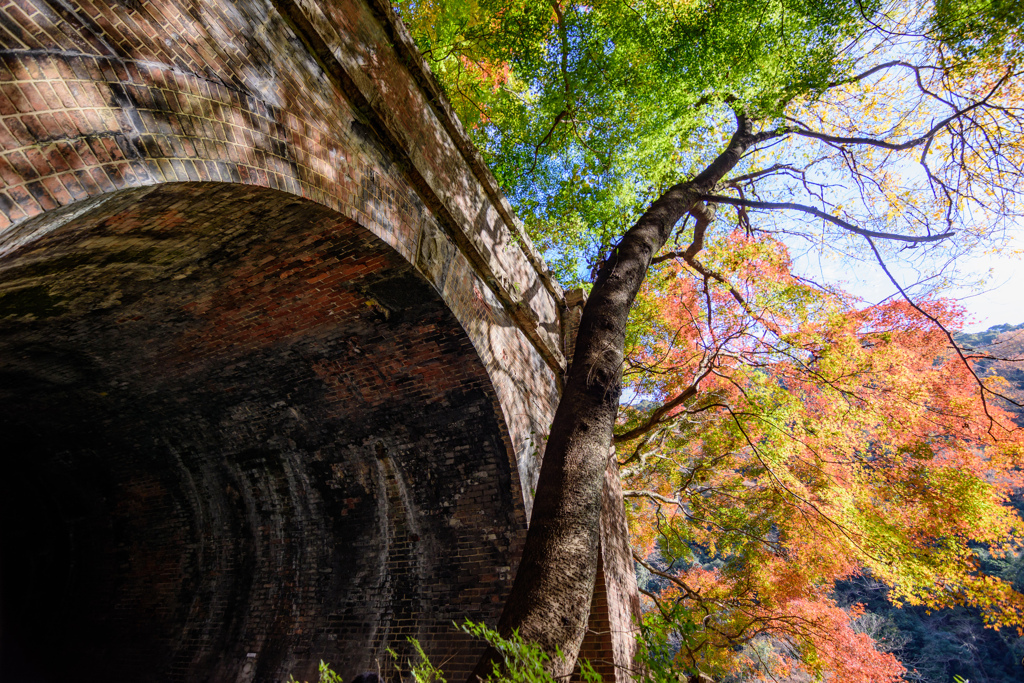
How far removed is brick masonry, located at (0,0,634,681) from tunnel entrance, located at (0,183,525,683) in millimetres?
31

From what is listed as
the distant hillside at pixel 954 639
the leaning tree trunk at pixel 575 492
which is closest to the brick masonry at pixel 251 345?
the leaning tree trunk at pixel 575 492

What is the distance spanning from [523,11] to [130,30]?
16.4 feet

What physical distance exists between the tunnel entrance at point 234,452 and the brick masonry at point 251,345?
0.03m

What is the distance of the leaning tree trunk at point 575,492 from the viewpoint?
2359mm

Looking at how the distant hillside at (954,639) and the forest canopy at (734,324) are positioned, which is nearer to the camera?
the forest canopy at (734,324)

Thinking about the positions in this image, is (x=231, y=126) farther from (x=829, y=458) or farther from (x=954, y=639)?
(x=954, y=639)

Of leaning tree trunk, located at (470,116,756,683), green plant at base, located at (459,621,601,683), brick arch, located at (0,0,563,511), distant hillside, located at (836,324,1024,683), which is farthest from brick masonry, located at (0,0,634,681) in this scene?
distant hillside, located at (836,324,1024,683)

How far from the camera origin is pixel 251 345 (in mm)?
4891

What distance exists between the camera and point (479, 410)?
523cm

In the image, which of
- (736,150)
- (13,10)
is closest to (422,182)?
(13,10)

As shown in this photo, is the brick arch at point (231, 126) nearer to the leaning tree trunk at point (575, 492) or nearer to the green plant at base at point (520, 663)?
the leaning tree trunk at point (575, 492)

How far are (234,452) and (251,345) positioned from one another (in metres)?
2.41

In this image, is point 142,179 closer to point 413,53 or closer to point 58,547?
point 413,53

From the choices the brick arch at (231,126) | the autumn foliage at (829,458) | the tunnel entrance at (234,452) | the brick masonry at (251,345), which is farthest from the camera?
the autumn foliage at (829,458)
